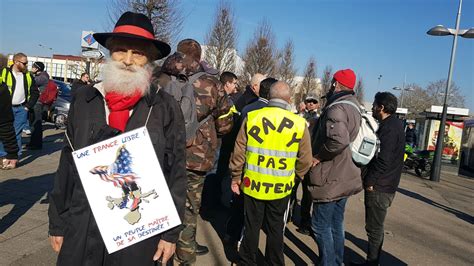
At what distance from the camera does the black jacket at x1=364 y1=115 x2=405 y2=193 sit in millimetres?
4277

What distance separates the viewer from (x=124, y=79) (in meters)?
2.07

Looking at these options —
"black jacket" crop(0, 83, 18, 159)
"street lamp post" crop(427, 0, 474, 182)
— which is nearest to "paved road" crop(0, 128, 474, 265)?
"black jacket" crop(0, 83, 18, 159)

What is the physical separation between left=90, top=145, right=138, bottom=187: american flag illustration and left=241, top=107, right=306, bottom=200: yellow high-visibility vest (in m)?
1.82

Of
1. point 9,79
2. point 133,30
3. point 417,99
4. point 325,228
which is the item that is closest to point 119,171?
point 133,30

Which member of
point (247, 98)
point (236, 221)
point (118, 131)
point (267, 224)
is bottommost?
point (236, 221)

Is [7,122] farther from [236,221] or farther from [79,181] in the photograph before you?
[79,181]

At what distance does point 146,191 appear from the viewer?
1.98 m

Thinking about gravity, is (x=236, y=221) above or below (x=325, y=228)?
below

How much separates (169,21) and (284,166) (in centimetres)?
983

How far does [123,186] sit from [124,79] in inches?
23.1

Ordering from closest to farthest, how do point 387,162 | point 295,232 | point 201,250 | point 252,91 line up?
point 387,162
point 201,250
point 295,232
point 252,91

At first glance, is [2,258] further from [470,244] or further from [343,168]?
[470,244]

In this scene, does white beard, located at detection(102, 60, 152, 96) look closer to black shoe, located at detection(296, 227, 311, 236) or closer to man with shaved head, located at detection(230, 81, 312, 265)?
man with shaved head, located at detection(230, 81, 312, 265)

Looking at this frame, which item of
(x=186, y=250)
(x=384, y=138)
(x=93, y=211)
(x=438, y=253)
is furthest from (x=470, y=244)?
(x=93, y=211)
